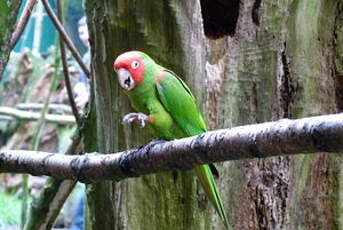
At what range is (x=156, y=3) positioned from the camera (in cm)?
188

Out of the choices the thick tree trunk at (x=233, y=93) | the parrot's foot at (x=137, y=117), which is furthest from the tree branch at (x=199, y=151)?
the thick tree trunk at (x=233, y=93)

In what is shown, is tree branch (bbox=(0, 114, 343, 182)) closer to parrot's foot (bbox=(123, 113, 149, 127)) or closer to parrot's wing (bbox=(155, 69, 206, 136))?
parrot's foot (bbox=(123, 113, 149, 127))

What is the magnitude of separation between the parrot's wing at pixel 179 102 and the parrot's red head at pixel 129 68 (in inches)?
3.6

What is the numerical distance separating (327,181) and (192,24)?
82cm

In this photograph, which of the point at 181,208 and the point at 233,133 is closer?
the point at 233,133

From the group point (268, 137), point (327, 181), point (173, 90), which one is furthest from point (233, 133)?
point (327, 181)

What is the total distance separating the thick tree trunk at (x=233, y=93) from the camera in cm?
193

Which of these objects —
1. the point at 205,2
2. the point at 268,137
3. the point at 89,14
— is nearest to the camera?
the point at 268,137

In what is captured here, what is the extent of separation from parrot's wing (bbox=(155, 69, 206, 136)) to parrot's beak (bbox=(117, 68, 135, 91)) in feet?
0.34

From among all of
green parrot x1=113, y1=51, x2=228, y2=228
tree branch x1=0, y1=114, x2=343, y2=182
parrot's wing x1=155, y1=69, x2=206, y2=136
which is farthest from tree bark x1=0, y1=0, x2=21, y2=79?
parrot's wing x1=155, y1=69, x2=206, y2=136

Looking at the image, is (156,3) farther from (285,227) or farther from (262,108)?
(285,227)

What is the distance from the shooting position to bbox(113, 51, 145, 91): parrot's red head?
5.86 feet

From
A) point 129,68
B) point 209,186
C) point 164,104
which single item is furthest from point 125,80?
point 209,186

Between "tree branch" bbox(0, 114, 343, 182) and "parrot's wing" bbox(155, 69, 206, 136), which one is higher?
"parrot's wing" bbox(155, 69, 206, 136)
